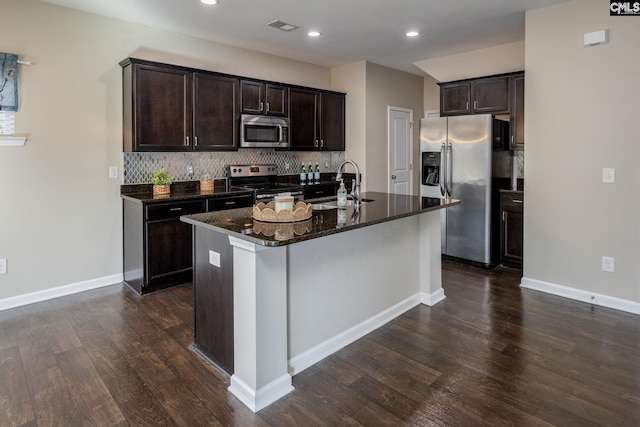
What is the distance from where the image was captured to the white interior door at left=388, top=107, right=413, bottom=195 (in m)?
6.45

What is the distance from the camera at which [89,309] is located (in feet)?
11.4

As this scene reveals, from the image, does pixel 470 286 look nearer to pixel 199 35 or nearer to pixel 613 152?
pixel 613 152

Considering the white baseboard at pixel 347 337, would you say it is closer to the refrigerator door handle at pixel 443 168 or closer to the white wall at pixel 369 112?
the refrigerator door handle at pixel 443 168

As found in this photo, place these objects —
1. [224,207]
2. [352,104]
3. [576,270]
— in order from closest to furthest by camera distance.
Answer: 1. [576,270]
2. [224,207]
3. [352,104]

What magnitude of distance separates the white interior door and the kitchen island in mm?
3089

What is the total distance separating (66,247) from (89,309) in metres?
0.80

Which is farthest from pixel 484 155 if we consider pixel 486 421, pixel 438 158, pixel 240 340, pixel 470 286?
pixel 240 340

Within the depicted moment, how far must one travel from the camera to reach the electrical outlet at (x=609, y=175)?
345 cm

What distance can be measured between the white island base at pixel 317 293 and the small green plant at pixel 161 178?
2.39 meters

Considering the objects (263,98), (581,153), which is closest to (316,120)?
(263,98)

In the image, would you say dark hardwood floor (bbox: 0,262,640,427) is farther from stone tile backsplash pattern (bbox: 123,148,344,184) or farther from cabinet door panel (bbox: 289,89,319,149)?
cabinet door panel (bbox: 289,89,319,149)

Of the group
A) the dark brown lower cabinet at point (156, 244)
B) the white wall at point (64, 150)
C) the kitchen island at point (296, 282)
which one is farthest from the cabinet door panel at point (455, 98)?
the white wall at point (64, 150)

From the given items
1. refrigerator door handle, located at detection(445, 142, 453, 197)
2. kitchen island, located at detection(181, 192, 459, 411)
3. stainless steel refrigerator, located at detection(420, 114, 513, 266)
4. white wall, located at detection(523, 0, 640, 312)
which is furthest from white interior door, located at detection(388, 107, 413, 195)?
kitchen island, located at detection(181, 192, 459, 411)

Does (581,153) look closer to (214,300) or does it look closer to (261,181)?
(214,300)
